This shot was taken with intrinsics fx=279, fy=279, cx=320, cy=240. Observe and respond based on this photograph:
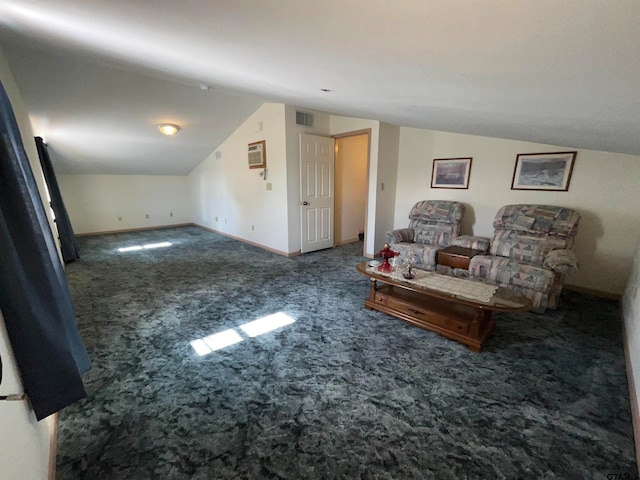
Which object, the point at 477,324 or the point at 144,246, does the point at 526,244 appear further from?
the point at 144,246

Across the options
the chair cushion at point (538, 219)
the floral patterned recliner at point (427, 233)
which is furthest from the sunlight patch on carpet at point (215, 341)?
the chair cushion at point (538, 219)

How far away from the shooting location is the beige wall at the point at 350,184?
17.7 feet

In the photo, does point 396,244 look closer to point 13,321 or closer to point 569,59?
point 569,59

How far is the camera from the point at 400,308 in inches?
105

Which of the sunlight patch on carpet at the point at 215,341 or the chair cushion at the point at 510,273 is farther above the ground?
the chair cushion at the point at 510,273

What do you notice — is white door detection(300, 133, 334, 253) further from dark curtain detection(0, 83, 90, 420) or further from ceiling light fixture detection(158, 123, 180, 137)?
dark curtain detection(0, 83, 90, 420)

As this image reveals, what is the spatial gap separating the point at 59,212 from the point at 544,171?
6925mm

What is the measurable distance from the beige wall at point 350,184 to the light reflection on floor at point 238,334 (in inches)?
121

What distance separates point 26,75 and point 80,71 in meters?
0.52

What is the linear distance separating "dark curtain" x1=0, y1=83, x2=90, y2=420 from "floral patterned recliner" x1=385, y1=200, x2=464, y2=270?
338cm

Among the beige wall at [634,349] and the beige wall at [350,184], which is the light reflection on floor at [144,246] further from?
the beige wall at [634,349]

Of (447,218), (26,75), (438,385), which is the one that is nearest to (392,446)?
(438,385)

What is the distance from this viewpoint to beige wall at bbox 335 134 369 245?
539 centimetres

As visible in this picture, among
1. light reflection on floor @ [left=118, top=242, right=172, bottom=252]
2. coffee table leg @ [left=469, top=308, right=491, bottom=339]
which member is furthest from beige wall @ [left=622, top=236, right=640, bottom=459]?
light reflection on floor @ [left=118, top=242, right=172, bottom=252]
